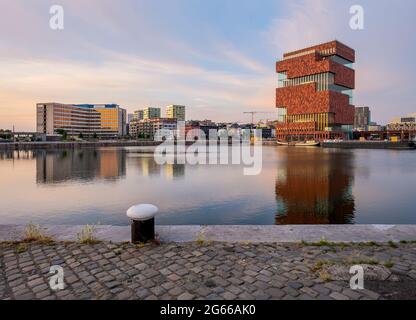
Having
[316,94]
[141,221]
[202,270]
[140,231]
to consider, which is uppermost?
[316,94]

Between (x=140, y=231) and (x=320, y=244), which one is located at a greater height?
(x=140, y=231)

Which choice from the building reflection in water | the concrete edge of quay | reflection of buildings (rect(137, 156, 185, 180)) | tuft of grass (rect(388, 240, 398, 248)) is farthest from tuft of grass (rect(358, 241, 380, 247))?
reflection of buildings (rect(137, 156, 185, 180))

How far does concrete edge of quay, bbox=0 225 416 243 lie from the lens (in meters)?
7.83

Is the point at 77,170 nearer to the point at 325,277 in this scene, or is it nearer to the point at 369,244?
the point at 369,244

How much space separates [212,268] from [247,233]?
8.22 ft

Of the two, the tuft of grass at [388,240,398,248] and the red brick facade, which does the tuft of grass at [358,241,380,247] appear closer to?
the tuft of grass at [388,240,398,248]

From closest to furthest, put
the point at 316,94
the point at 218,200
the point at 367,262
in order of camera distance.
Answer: the point at 367,262 < the point at 218,200 < the point at 316,94

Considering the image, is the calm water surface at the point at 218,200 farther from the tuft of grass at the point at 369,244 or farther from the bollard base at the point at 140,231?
the bollard base at the point at 140,231

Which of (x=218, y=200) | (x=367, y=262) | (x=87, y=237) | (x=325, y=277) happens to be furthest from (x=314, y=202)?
(x=87, y=237)

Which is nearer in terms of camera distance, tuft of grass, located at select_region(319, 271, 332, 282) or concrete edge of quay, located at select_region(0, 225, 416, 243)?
tuft of grass, located at select_region(319, 271, 332, 282)

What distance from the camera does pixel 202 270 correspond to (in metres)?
6.03

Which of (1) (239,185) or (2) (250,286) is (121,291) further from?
(1) (239,185)

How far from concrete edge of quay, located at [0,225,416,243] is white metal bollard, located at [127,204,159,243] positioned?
415 mm

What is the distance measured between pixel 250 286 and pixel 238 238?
103 inches
